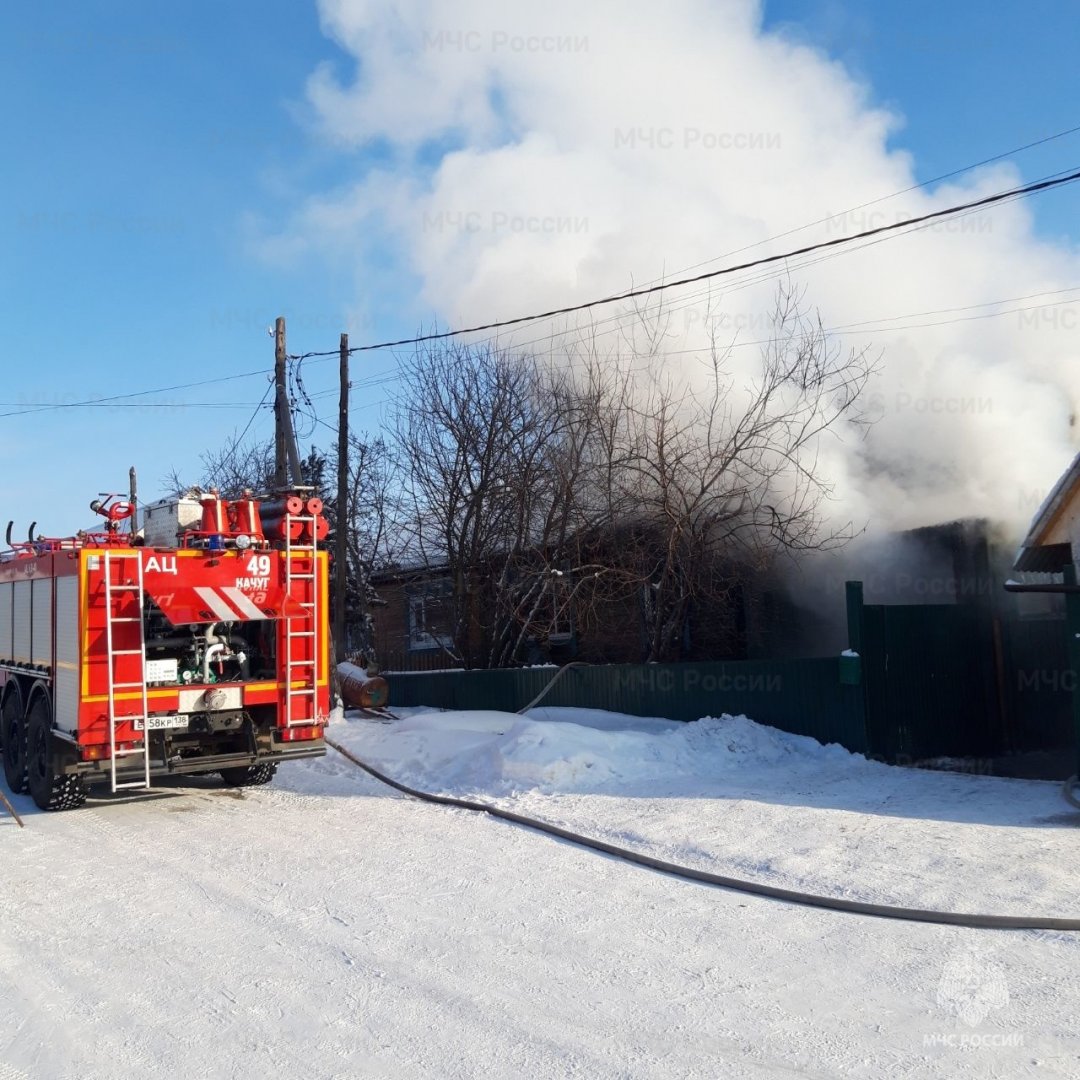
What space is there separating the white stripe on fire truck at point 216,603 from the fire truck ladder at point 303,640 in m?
0.61

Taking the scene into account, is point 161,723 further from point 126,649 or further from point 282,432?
point 282,432

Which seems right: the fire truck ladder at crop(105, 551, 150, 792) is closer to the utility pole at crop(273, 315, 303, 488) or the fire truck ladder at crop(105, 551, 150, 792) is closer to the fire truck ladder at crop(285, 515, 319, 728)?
the fire truck ladder at crop(285, 515, 319, 728)

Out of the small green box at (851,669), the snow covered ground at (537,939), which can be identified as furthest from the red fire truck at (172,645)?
the small green box at (851,669)

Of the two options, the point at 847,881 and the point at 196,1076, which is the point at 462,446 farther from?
the point at 196,1076

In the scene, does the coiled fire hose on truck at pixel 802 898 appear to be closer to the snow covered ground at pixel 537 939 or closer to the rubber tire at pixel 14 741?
the snow covered ground at pixel 537 939

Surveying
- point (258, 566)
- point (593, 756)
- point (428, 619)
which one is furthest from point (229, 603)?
point (428, 619)

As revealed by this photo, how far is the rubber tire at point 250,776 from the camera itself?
1138 cm

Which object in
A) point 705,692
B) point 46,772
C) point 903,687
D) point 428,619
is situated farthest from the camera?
point 428,619

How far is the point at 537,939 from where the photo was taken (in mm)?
5746

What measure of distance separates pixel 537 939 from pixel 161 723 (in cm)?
507

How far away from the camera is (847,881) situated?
22.1ft

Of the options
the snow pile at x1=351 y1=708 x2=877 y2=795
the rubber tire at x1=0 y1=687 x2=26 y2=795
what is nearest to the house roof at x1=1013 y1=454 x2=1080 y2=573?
the snow pile at x1=351 y1=708 x2=877 y2=795

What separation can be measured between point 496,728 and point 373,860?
623 cm

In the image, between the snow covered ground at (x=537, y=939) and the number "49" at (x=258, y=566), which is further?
the number "49" at (x=258, y=566)
